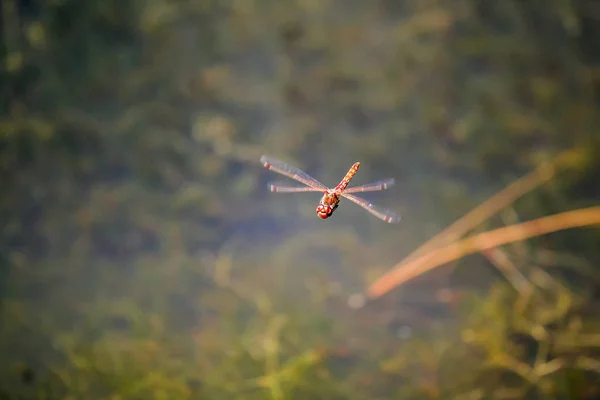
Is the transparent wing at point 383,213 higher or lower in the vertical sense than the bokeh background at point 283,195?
lower

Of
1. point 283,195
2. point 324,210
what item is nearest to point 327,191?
point 324,210

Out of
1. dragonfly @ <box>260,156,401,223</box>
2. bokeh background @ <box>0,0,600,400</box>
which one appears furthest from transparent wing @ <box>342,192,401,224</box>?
bokeh background @ <box>0,0,600,400</box>

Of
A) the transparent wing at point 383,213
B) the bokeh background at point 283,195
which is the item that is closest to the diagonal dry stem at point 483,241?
the bokeh background at point 283,195

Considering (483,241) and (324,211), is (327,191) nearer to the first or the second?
(324,211)

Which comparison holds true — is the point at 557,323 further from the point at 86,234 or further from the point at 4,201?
the point at 4,201

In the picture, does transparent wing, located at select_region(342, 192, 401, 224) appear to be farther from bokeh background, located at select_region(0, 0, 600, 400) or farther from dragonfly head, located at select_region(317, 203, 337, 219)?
bokeh background, located at select_region(0, 0, 600, 400)

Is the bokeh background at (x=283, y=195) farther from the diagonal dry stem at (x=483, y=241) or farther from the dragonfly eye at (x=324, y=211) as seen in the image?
the dragonfly eye at (x=324, y=211)

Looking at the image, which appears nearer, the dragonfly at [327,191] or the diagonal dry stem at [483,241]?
the dragonfly at [327,191]

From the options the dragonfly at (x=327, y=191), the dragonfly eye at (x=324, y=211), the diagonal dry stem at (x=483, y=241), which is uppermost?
the diagonal dry stem at (x=483, y=241)

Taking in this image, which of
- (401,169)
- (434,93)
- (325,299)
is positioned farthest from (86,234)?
(434,93)
